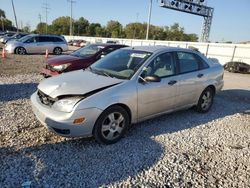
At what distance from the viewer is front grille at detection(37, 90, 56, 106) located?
421 cm

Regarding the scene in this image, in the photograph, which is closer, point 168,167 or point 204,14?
point 168,167

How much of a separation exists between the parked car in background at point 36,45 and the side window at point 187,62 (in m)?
17.8

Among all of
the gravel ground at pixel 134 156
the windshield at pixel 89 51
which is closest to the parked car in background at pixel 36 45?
the windshield at pixel 89 51

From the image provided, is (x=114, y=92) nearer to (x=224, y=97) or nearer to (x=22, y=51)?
(x=224, y=97)

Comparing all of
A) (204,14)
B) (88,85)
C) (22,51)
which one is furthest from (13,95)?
(204,14)

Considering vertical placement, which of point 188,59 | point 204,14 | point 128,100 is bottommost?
point 128,100

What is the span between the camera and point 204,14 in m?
35.6

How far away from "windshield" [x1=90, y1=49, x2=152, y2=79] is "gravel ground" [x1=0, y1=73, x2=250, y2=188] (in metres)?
1.18

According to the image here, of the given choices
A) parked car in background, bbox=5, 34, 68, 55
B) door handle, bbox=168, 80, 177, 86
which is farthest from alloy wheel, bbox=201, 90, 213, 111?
parked car in background, bbox=5, 34, 68, 55

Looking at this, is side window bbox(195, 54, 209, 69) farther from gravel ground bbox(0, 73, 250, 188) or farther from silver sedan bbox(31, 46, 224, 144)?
gravel ground bbox(0, 73, 250, 188)

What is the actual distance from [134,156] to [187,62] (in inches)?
109

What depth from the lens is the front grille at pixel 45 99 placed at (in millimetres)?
4214

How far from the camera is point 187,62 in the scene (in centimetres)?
590

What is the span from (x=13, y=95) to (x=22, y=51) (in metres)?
15.1
